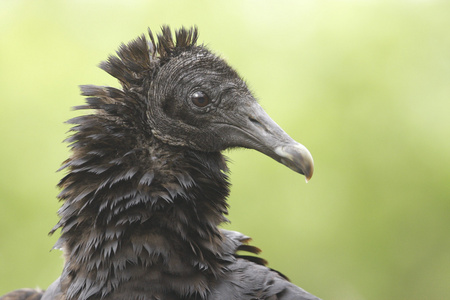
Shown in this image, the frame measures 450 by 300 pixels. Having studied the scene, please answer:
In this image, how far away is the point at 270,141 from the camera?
3037 mm

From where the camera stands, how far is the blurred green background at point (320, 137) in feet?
23.3

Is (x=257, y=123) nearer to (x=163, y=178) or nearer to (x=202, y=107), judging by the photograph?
(x=202, y=107)

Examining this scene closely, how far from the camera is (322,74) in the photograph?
24.3ft

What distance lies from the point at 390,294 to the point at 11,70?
20.0ft

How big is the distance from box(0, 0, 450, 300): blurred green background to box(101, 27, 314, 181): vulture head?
3.93 m

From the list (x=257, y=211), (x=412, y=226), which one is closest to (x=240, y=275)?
(x=257, y=211)

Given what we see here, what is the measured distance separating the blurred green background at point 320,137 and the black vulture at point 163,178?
13.0ft

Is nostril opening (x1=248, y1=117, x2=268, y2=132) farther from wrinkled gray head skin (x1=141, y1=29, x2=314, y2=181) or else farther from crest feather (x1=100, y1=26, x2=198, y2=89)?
crest feather (x1=100, y1=26, x2=198, y2=89)

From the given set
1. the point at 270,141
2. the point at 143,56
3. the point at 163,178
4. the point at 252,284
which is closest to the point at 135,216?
the point at 163,178

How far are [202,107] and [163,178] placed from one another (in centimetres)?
52

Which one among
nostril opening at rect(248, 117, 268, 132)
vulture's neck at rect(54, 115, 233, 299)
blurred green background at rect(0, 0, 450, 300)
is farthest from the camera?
blurred green background at rect(0, 0, 450, 300)

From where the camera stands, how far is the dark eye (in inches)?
126

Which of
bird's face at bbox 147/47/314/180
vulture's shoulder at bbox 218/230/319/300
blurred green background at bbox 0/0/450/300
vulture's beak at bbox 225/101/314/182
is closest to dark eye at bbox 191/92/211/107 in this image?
bird's face at bbox 147/47/314/180

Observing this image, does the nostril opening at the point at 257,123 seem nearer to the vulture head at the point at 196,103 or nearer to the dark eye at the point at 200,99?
the vulture head at the point at 196,103
